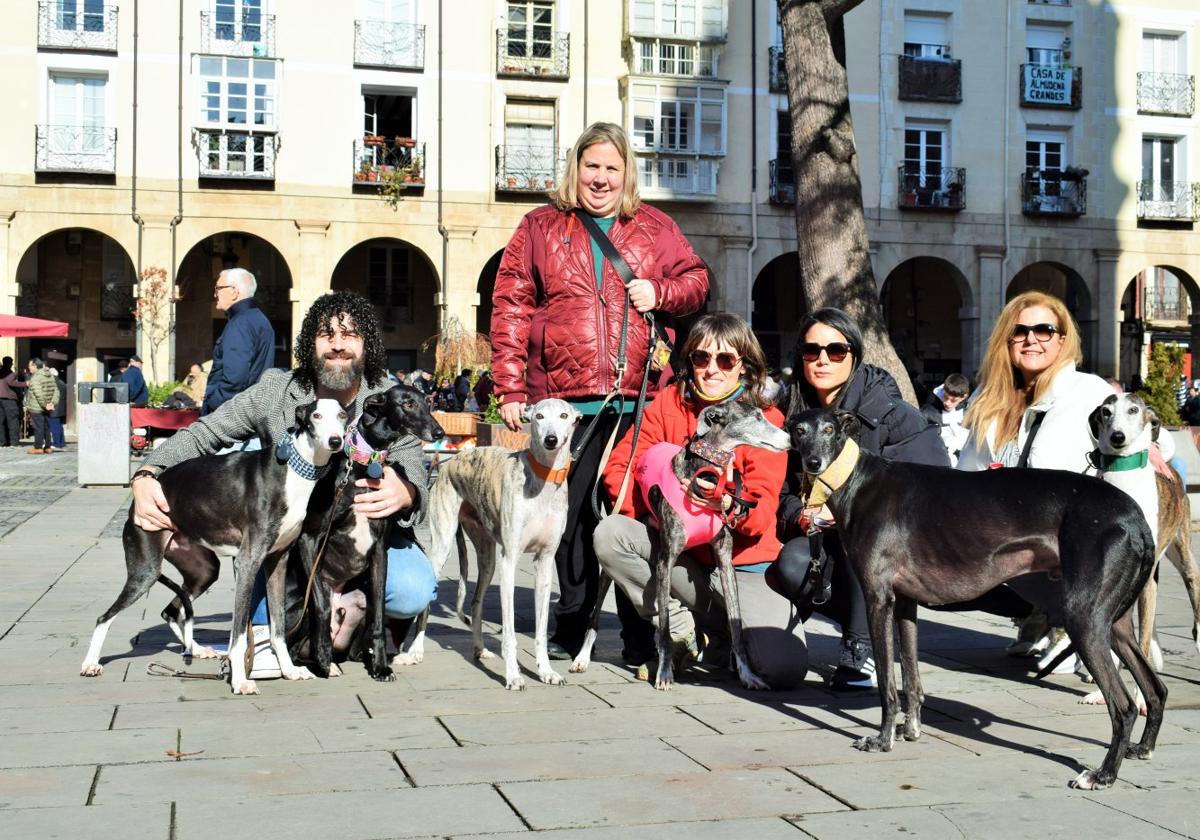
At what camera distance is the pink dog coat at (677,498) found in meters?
6.24

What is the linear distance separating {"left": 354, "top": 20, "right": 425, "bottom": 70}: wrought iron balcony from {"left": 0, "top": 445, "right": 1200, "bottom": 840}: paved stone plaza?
29303 millimetres

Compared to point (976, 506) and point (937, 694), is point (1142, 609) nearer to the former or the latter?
point (937, 694)

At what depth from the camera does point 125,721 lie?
560cm

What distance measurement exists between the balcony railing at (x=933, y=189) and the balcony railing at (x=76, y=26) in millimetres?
19988

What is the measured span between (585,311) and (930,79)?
33128 millimetres

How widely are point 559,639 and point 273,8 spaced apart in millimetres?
30187

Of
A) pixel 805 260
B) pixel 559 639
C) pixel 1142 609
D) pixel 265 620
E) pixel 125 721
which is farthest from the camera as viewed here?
pixel 805 260

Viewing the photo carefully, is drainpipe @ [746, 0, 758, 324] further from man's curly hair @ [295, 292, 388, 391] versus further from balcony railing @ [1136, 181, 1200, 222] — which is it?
man's curly hair @ [295, 292, 388, 391]

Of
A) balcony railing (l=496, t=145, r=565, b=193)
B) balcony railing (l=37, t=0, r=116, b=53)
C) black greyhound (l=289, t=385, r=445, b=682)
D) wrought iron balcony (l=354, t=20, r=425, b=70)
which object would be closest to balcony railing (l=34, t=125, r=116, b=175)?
balcony railing (l=37, t=0, r=116, b=53)

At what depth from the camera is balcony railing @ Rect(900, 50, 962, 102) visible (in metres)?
37.7

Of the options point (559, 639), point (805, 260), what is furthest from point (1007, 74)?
point (559, 639)

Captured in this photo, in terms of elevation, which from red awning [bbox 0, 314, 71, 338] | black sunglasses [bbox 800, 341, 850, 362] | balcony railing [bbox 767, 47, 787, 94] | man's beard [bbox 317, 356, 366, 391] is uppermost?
balcony railing [bbox 767, 47, 787, 94]

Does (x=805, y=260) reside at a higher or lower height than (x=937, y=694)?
higher

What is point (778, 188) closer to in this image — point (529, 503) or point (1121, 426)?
point (529, 503)
